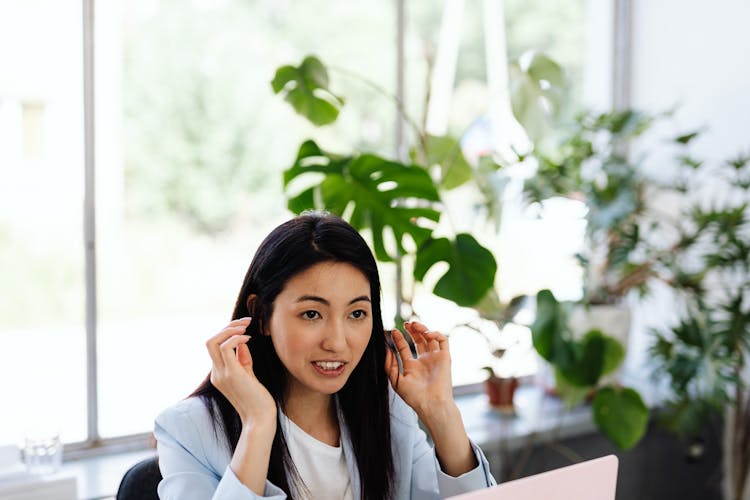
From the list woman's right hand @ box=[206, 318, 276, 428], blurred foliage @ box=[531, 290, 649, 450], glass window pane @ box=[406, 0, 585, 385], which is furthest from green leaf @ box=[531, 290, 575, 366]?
woman's right hand @ box=[206, 318, 276, 428]

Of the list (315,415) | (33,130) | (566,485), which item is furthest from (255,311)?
(33,130)

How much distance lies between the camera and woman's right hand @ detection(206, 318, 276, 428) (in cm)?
125

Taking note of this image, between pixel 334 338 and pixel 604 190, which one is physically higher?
pixel 604 190

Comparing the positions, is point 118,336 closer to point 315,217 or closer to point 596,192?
point 315,217

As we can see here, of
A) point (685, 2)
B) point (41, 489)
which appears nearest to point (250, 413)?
point (41, 489)

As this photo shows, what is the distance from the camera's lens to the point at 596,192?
8.88 ft

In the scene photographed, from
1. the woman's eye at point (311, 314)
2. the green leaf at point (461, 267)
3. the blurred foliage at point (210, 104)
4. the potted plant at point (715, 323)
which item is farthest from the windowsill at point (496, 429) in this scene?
the woman's eye at point (311, 314)

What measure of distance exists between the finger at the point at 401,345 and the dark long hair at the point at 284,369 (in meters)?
0.04

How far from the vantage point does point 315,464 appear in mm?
1422

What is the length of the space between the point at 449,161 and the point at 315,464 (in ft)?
4.01

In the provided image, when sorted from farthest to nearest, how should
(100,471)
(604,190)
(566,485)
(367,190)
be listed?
(604,190) → (100,471) → (367,190) → (566,485)

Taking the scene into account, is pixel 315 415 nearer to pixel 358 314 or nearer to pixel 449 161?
pixel 358 314

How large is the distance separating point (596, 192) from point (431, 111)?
0.69 m

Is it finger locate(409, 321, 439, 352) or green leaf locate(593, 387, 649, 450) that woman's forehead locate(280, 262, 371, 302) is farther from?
green leaf locate(593, 387, 649, 450)
